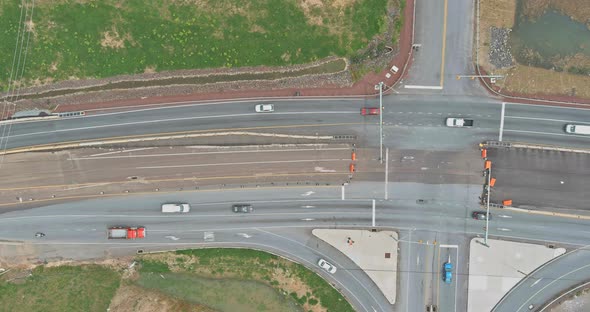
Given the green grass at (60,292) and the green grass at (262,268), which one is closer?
the green grass at (60,292)

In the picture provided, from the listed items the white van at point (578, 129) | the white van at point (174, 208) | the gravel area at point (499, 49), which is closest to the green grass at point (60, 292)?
the white van at point (174, 208)

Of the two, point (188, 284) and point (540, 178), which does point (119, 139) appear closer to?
point (188, 284)

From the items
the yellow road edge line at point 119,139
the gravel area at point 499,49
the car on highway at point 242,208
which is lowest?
the car on highway at point 242,208

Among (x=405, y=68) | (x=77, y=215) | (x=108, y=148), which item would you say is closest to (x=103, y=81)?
(x=108, y=148)

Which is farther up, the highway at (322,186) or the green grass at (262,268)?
the highway at (322,186)

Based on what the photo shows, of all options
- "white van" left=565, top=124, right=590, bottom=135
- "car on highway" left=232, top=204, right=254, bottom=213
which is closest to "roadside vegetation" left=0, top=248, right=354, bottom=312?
"car on highway" left=232, top=204, right=254, bottom=213

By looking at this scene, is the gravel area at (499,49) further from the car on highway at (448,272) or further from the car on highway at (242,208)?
the car on highway at (242,208)
